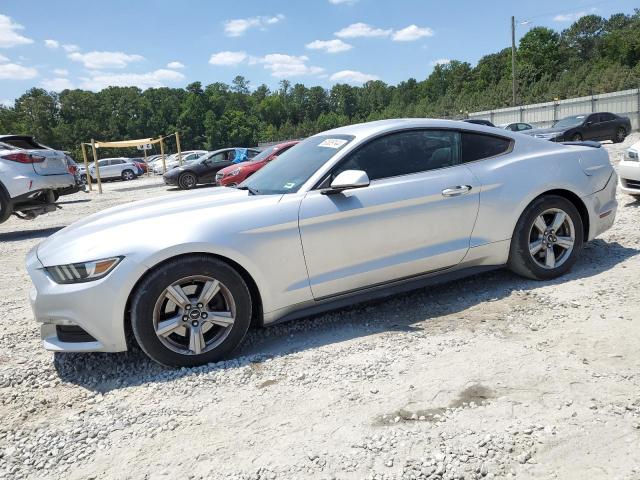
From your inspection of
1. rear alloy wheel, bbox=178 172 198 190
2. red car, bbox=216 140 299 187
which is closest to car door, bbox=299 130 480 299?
red car, bbox=216 140 299 187

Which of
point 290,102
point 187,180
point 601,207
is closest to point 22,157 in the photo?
point 601,207

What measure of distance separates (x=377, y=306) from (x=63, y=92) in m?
111

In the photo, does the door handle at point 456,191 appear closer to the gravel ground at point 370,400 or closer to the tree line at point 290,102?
the gravel ground at point 370,400

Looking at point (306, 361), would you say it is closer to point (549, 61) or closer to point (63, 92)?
point (549, 61)

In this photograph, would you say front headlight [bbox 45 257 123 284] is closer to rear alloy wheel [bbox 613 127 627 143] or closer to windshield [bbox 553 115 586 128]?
windshield [bbox 553 115 586 128]

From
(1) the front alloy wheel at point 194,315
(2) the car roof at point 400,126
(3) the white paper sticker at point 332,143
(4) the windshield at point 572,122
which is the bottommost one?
(1) the front alloy wheel at point 194,315

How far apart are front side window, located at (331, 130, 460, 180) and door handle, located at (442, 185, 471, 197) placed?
0.71 feet

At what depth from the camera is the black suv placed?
19578 millimetres

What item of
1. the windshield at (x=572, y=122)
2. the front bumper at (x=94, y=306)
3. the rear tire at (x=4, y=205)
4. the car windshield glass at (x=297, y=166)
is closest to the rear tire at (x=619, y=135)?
the windshield at (x=572, y=122)

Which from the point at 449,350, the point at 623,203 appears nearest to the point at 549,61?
the point at 623,203

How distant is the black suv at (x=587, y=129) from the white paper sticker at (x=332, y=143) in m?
17.4

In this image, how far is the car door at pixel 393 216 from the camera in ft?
11.0

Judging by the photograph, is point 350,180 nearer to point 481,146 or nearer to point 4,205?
point 481,146

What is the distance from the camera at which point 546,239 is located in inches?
163
